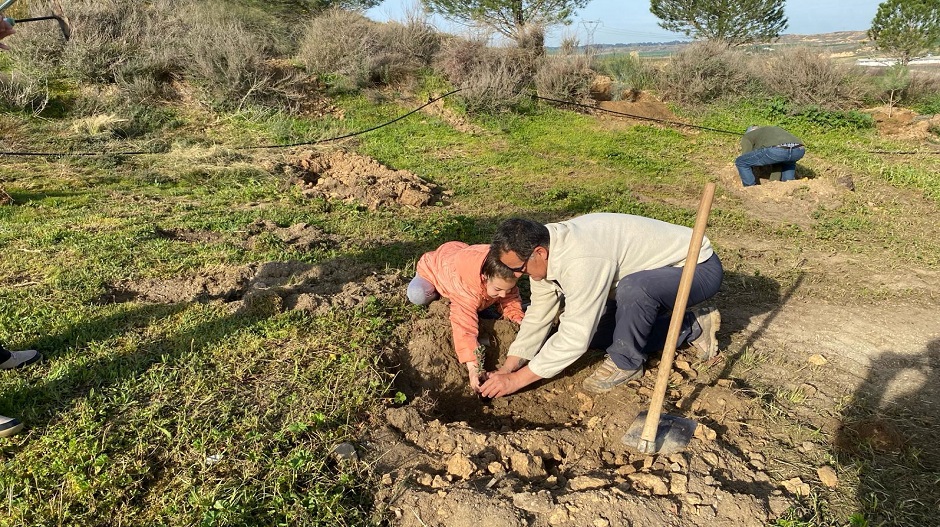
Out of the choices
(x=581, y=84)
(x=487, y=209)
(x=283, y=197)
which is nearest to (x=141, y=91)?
(x=283, y=197)

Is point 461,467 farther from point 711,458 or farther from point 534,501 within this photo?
point 711,458

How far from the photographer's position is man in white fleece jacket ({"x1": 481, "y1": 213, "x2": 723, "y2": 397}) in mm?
2939

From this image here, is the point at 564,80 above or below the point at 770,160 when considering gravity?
above

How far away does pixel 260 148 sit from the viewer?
8828 millimetres

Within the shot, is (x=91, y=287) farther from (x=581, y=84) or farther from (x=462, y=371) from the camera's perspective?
(x=581, y=84)

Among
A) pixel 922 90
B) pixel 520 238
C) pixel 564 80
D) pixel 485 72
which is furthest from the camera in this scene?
pixel 922 90

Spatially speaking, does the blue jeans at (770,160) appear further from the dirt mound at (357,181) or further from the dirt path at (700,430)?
the dirt mound at (357,181)

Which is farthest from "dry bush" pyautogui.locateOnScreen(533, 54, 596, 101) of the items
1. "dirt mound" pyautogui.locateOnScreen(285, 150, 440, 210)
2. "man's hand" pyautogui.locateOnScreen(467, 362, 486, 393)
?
"man's hand" pyautogui.locateOnScreen(467, 362, 486, 393)

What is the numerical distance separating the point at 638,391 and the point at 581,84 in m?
11.3

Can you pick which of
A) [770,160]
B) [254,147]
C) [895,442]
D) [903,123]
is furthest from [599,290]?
[903,123]

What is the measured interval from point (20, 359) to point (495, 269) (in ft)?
8.45

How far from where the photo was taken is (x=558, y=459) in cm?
289

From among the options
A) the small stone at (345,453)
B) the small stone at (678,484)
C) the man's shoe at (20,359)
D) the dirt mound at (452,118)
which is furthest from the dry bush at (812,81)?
the man's shoe at (20,359)

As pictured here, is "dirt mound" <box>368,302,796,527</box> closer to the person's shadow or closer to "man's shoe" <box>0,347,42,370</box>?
the person's shadow
